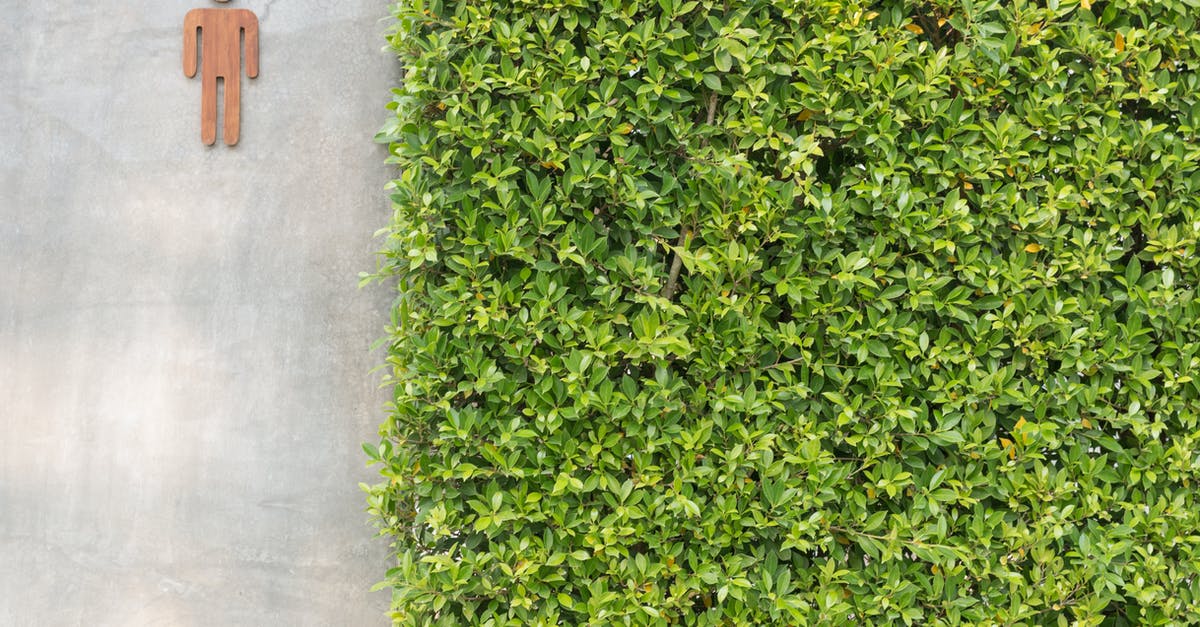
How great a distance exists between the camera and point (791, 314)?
2.24 meters

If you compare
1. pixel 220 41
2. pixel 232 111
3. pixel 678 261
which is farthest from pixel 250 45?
pixel 678 261

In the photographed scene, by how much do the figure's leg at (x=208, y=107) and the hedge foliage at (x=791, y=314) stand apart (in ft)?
2.31

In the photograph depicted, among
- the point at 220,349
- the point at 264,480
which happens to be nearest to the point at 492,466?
the point at 264,480

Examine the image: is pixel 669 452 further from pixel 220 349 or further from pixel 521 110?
pixel 220 349

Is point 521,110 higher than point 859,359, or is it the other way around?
point 521,110

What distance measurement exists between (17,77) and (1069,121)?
314 centimetres

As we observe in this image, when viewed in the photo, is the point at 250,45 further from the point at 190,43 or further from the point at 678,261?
the point at 678,261

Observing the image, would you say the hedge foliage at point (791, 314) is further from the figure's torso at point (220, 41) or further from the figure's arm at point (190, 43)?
the figure's arm at point (190, 43)

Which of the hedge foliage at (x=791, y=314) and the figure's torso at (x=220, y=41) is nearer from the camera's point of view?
the hedge foliage at (x=791, y=314)

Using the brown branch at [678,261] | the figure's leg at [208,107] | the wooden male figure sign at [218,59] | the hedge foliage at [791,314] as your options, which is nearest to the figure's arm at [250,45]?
the wooden male figure sign at [218,59]

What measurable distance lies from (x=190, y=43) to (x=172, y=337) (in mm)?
910

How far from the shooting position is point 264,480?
97.2 inches

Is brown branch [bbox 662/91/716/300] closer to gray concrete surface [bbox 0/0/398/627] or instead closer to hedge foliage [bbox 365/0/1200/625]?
hedge foliage [bbox 365/0/1200/625]

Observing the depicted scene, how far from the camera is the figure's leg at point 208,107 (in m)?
2.46
